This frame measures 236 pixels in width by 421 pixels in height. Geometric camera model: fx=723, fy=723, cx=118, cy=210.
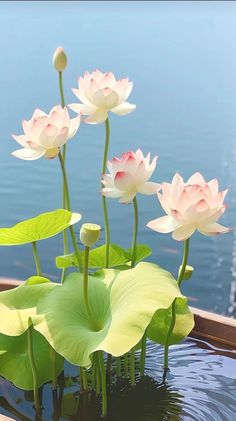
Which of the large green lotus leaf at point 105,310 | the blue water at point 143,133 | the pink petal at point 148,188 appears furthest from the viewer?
the blue water at point 143,133

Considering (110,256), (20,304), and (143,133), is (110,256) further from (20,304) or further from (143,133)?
(143,133)

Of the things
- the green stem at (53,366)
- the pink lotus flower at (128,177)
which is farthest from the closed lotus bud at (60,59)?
the green stem at (53,366)

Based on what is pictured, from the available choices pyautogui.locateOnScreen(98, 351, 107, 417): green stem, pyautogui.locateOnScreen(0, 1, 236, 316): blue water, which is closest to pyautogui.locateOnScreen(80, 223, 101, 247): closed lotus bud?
pyautogui.locateOnScreen(98, 351, 107, 417): green stem

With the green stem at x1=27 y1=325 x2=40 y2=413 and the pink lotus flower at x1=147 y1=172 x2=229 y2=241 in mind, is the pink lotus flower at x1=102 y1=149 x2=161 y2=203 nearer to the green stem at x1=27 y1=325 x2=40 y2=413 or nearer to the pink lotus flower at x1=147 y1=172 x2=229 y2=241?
the pink lotus flower at x1=147 y1=172 x2=229 y2=241

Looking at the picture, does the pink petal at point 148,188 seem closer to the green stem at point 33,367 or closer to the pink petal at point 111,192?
the pink petal at point 111,192

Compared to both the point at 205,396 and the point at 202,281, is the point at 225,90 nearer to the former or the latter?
the point at 202,281

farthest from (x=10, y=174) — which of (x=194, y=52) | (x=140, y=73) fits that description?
(x=194, y=52)

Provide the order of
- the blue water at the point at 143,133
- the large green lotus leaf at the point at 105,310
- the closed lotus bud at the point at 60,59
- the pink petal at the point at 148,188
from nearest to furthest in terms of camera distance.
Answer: the large green lotus leaf at the point at 105,310, the pink petal at the point at 148,188, the closed lotus bud at the point at 60,59, the blue water at the point at 143,133
